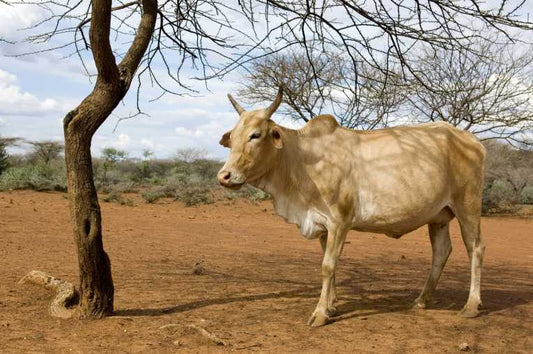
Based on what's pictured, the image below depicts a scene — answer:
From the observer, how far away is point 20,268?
747 centimetres

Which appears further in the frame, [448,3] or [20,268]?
[20,268]

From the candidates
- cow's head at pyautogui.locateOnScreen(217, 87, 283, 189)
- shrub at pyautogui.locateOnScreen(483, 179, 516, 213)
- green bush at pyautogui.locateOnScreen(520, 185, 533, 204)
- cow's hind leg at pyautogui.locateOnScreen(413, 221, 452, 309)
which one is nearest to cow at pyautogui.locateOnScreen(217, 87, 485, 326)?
cow's head at pyautogui.locateOnScreen(217, 87, 283, 189)

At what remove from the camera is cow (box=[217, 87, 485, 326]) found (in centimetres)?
537

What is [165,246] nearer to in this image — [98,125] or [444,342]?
[98,125]

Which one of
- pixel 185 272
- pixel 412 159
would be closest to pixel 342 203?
pixel 412 159

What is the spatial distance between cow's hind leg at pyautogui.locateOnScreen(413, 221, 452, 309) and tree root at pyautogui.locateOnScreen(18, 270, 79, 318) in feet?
11.1

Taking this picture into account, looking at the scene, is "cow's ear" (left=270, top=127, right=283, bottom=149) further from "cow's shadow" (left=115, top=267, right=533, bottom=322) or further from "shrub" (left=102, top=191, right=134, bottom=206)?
"shrub" (left=102, top=191, right=134, bottom=206)

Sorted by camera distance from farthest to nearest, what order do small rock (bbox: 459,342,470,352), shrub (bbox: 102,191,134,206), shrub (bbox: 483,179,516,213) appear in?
shrub (bbox: 483,179,516,213) → shrub (bbox: 102,191,134,206) → small rock (bbox: 459,342,470,352)

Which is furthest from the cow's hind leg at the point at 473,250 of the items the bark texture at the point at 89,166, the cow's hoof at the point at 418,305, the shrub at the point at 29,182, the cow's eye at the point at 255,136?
the shrub at the point at 29,182

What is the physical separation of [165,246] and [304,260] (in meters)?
2.53

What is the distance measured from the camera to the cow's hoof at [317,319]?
5340 mm

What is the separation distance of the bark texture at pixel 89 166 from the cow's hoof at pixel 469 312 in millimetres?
3351

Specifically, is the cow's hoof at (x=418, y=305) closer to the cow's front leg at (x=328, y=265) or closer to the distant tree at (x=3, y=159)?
the cow's front leg at (x=328, y=265)

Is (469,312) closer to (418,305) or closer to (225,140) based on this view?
(418,305)
